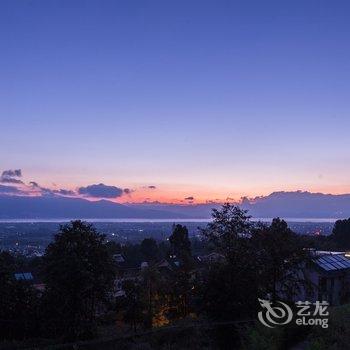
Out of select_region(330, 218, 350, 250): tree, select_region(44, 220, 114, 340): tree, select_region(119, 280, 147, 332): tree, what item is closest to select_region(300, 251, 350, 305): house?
select_region(119, 280, 147, 332): tree

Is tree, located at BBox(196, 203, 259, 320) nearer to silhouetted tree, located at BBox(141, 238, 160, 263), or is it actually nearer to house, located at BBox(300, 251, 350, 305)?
house, located at BBox(300, 251, 350, 305)

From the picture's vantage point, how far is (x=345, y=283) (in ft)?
103

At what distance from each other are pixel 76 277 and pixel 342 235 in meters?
51.9

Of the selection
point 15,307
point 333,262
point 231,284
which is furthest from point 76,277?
point 333,262

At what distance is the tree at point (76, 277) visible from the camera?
2034 centimetres

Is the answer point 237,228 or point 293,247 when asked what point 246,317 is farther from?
point 293,247

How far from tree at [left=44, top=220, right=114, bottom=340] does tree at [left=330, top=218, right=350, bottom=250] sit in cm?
4732

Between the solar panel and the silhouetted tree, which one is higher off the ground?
the solar panel

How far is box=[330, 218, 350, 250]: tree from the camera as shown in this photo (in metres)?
63.0

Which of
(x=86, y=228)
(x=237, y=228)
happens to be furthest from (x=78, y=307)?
(x=237, y=228)

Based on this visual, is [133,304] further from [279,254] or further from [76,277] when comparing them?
[279,254]

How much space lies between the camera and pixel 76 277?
20266mm

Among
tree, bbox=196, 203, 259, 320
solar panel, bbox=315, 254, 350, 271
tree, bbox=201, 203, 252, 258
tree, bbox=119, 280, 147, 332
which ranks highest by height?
tree, bbox=201, 203, 252, 258

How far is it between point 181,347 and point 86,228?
10.6 meters
